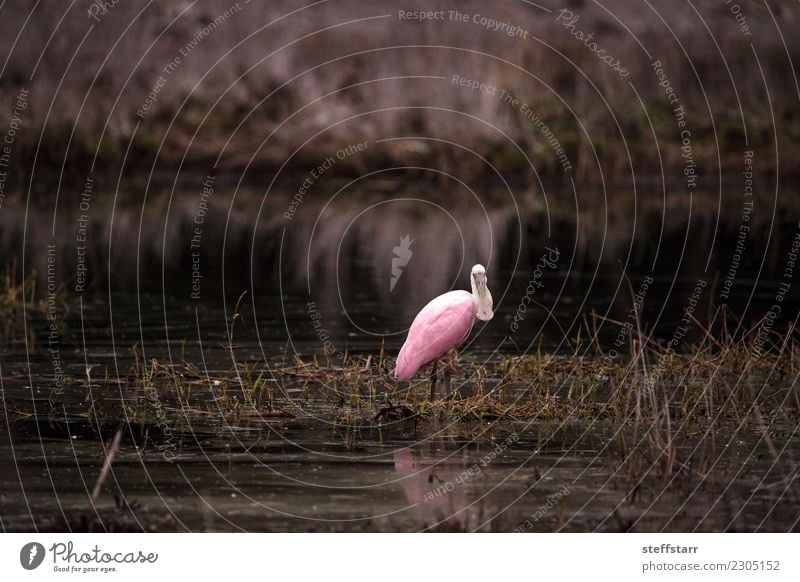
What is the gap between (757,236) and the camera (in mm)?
29594

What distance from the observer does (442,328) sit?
40.6 ft

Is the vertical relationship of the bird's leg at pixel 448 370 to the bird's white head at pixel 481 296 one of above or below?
below

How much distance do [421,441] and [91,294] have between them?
9.53 m

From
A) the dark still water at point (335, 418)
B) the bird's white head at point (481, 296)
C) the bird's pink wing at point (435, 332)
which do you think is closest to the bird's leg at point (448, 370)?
the bird's pink wing at point (435, 332)

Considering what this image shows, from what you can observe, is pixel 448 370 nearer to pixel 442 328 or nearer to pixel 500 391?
pixel 442 328

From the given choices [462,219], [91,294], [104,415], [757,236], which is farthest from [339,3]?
[104,415]

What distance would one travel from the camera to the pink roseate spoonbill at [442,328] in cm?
1225

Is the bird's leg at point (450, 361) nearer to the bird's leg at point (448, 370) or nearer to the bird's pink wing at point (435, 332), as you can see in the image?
the bird's leg at point (448, 370)
